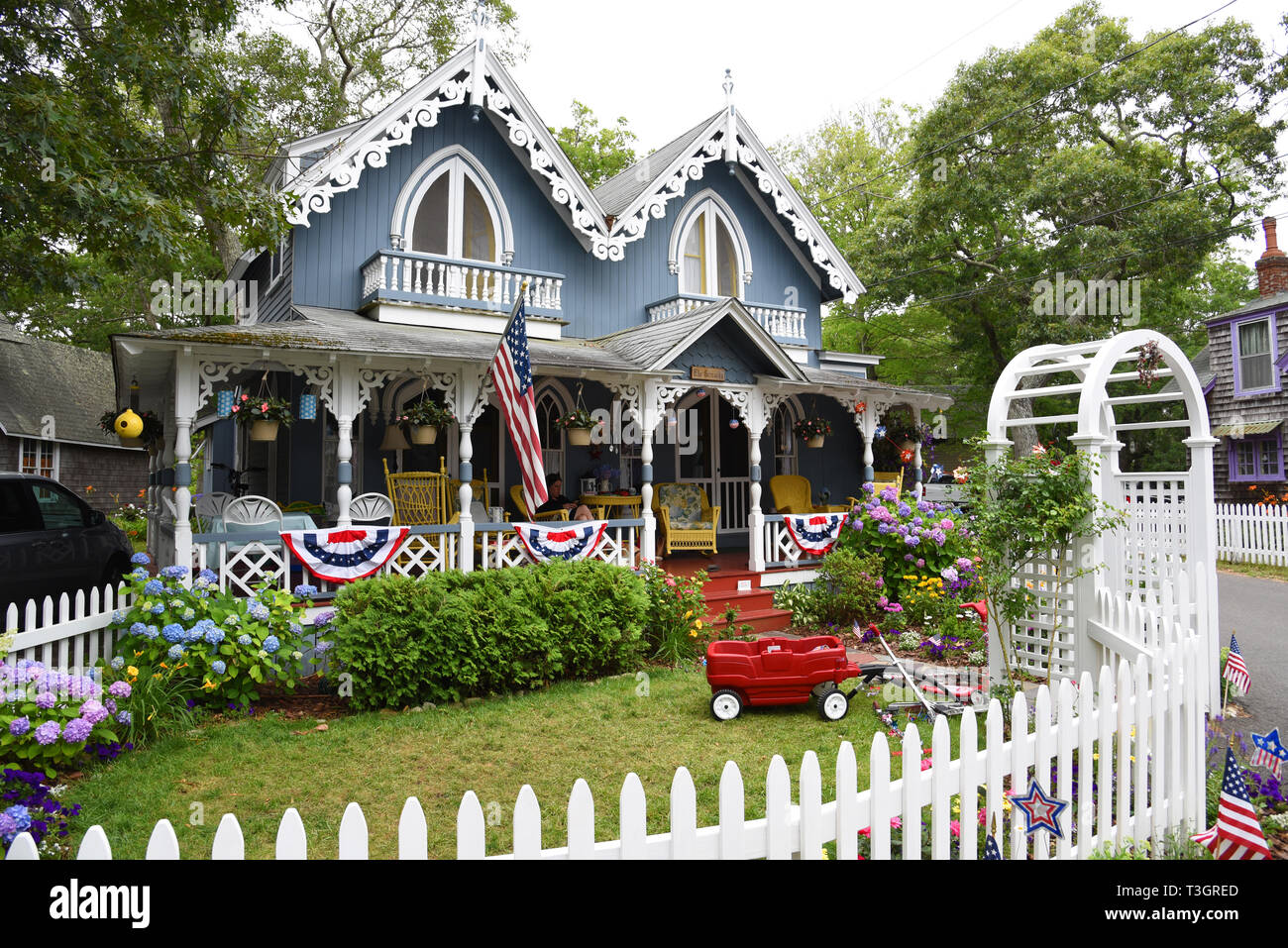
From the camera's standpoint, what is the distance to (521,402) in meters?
8.09

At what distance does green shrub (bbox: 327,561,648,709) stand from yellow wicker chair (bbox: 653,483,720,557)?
13.8 ft

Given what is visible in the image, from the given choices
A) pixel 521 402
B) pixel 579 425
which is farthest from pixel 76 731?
pixel 579 425

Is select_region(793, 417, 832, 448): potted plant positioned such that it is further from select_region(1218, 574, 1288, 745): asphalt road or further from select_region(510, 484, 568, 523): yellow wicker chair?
select_region(1218, 574, 1288, 745): asphalt road

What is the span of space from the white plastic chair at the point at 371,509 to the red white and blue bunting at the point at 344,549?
2.69ft

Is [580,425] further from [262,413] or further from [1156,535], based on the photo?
[1156,535]

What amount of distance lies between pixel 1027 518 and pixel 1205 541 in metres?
2.07

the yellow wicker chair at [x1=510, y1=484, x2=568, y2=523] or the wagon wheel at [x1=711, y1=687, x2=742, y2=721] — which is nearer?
the wagon wheel at [x1=711, y1=687, x2=742, y2=721]

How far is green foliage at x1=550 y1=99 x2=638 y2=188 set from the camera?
95.5ft

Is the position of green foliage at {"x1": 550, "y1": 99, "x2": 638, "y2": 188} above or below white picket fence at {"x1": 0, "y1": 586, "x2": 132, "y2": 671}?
above

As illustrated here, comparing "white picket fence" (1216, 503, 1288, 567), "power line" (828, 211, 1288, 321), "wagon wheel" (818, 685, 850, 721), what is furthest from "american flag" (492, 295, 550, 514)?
"power line" (828, 211, 1288, 321)

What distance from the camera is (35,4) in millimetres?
9633

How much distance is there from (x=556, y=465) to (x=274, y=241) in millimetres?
5328
